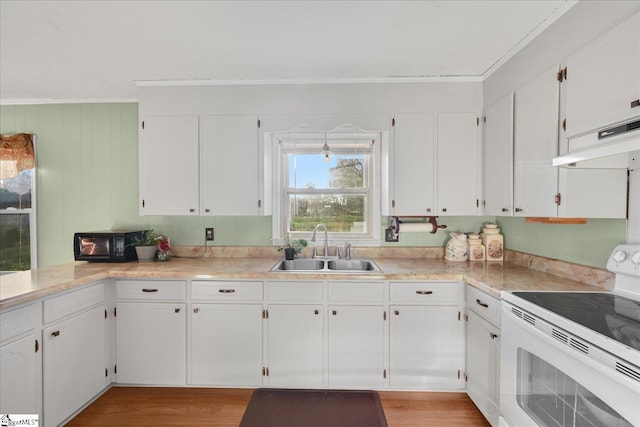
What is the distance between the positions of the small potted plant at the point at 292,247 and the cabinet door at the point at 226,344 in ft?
1.95

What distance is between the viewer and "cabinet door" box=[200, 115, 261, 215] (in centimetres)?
255

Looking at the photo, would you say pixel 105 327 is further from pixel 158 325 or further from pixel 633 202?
pixel 633 202

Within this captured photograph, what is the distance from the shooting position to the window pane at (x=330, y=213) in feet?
9.44

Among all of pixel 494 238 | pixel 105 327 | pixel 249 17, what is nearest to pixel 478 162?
pixel 494 238

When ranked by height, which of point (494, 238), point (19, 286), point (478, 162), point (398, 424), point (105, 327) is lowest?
point (398, 424)

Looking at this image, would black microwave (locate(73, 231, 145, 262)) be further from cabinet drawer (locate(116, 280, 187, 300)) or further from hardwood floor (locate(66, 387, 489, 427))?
hardwood floor (locate(66, 387, 489, 427))

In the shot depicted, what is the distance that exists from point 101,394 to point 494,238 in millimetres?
3357

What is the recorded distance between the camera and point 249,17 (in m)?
1.74

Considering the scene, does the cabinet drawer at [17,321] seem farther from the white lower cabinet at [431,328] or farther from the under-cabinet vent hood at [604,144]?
the under-cabinet vent hood at [604,144]

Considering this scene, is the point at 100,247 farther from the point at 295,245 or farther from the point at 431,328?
the point at 431,328

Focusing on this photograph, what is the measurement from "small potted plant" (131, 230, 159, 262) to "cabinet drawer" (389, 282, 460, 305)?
6.80ft

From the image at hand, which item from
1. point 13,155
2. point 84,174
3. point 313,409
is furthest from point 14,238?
point 313,409

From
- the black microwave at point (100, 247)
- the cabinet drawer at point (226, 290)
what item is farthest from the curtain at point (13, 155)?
the cabinet drawer at point (226, 290)

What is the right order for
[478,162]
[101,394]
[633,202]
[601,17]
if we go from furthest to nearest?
[478,162]
[101,394]
[633,202]
[601,17]
